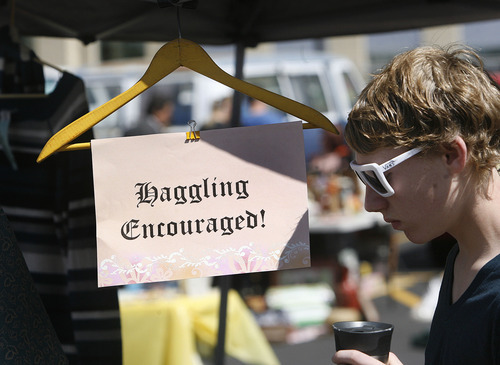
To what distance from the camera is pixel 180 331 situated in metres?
3.08

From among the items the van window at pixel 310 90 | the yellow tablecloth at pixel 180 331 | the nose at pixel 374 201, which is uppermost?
the van window at pixel 310 90

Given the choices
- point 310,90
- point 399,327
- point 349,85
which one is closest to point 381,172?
point 399,327

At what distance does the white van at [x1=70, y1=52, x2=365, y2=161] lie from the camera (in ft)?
28.1

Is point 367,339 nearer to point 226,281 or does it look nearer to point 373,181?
point 373,181

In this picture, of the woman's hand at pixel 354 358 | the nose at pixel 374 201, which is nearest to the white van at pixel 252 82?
the nose at pixel 374 201

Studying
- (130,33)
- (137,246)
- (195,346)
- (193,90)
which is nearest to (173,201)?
(137,246)

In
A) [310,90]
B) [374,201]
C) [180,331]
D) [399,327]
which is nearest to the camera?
[374,201]

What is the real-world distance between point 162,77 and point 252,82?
729cm

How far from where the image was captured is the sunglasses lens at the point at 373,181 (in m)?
1.13

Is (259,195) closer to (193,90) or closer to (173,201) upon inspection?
(173,201)

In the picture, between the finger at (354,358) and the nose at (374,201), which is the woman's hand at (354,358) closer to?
the finger at (354,358)

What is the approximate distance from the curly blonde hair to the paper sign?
7.0 inches

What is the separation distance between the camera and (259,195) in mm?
1241

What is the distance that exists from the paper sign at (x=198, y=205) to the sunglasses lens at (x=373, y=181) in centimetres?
15
